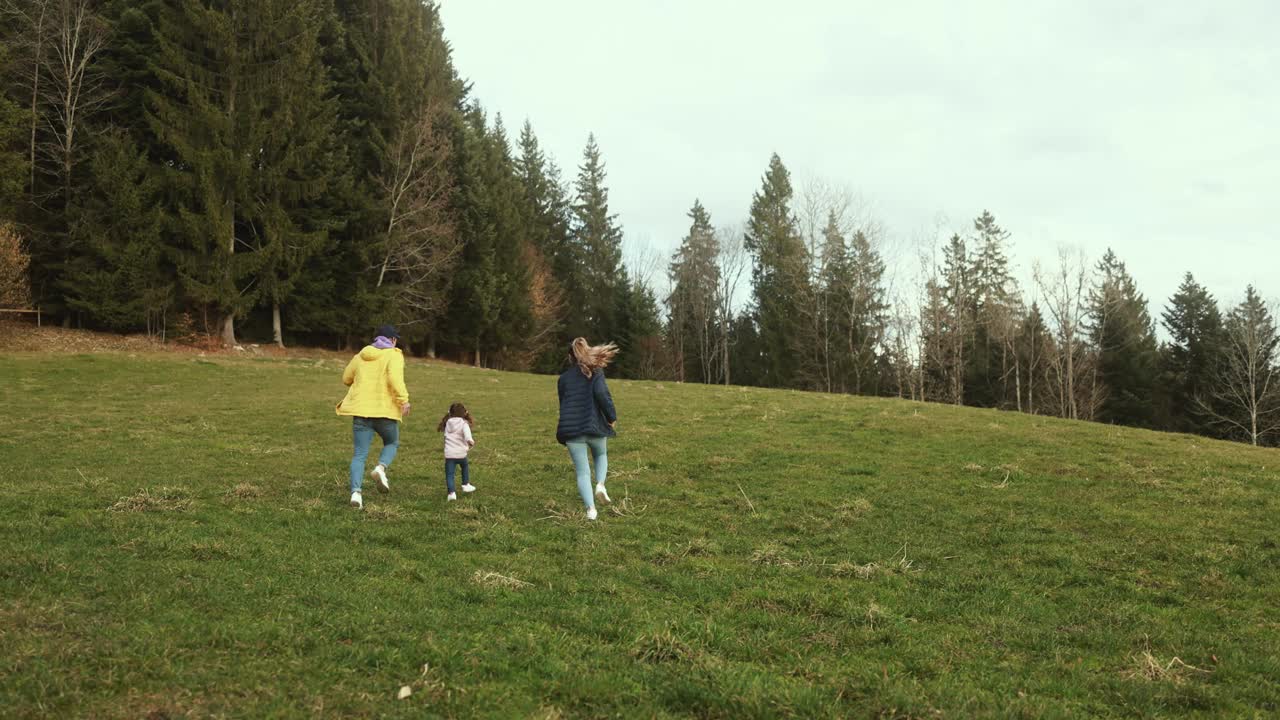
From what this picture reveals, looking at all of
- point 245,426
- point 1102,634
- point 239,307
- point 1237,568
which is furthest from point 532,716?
point 239,307

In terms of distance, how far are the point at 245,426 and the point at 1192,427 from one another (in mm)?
60193

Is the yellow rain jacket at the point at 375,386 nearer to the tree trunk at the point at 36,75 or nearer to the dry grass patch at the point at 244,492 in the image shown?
the dry grass patch at the point at 244,492

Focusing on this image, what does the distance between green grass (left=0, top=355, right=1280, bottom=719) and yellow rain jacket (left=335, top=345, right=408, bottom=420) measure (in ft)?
4.47

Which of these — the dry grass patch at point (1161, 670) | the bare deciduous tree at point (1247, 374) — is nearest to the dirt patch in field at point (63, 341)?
the dry grass patch at point (1161, 670)

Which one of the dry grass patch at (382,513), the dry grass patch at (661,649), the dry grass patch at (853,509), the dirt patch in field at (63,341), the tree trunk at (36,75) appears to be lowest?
the dry grass patch at (853,509)

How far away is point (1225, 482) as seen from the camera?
12305mm

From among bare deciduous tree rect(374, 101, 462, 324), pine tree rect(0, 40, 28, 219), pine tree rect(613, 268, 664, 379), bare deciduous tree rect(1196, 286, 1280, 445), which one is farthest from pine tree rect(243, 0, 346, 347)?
bare deciduous tree rect(1196, 286, 1280, 445)

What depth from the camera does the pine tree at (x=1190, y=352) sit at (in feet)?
169

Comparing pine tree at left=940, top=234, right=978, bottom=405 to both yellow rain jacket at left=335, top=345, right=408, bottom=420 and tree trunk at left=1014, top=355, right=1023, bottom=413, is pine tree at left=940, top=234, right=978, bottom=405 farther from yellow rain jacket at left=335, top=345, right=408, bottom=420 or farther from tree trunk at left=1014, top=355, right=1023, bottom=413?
yellow rain jacket at left=335, top=345, right=408, bottom=420

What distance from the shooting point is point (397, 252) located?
141ft

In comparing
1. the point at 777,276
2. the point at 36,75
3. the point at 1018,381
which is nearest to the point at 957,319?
the point at 1018,381

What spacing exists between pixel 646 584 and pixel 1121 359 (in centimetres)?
5969

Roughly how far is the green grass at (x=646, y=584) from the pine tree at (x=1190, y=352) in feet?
149

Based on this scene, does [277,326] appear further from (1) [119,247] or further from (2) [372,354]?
(2) [372,354]
